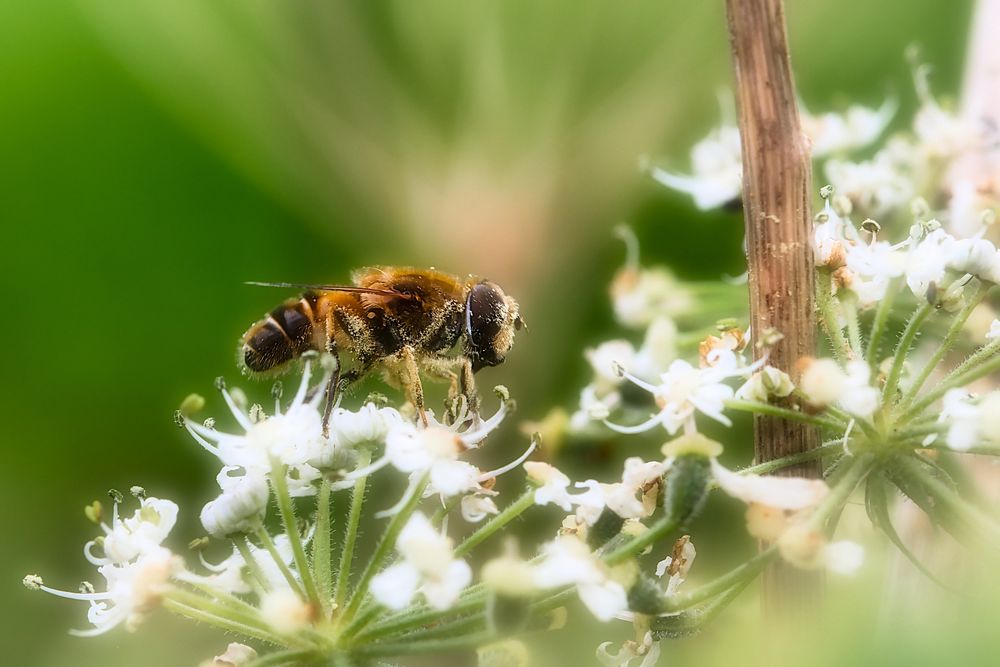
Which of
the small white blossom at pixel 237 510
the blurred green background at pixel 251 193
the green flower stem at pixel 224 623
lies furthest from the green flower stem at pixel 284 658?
the blurred green background at pixel 251 193

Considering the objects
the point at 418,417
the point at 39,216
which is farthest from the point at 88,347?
the point at 418,417

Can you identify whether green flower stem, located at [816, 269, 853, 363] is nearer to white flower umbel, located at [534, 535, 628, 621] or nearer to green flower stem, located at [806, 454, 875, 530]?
green flower stem, located at [806, 454, 875, 530]

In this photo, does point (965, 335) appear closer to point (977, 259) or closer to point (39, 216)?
point (977, 259)

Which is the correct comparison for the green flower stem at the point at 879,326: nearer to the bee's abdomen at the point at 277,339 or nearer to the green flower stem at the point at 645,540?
the green flower stem at the point at 645,540

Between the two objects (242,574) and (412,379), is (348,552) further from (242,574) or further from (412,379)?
(412,379)

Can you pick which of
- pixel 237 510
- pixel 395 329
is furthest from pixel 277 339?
pixel 237 510
